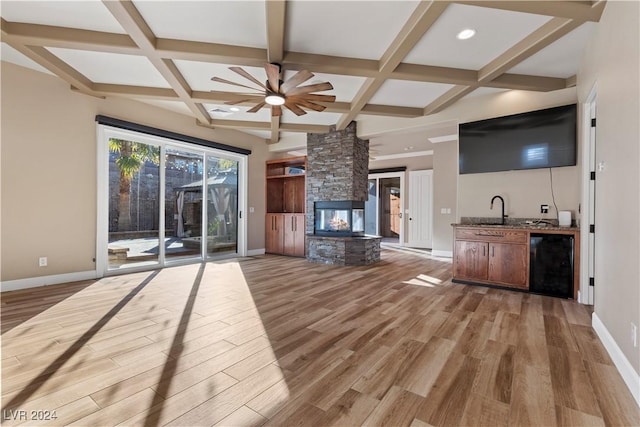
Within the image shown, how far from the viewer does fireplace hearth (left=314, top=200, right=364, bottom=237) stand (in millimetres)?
6070

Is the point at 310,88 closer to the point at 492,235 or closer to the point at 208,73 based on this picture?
the point at 208,73

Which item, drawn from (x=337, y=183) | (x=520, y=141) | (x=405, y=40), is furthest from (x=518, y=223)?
(x=337, y=183)

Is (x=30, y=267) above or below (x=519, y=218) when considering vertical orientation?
below

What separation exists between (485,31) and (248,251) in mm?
6200

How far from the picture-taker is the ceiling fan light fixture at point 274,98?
3723mm

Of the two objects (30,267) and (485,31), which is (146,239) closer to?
(30,267)

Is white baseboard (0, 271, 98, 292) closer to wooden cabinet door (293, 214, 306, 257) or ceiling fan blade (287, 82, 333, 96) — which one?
wooden cabinet door (293, 214, 306, 257)

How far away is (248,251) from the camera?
23.5 feet

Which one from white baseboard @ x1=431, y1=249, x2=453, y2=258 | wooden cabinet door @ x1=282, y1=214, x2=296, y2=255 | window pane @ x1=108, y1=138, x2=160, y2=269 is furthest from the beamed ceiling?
white baseboard @ x1=431, y1=249, x2=453, y2=258

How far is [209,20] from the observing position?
2.82 metres

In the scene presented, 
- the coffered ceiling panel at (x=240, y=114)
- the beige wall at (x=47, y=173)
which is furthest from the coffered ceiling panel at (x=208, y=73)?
the beige wall at (x=47, y=173)

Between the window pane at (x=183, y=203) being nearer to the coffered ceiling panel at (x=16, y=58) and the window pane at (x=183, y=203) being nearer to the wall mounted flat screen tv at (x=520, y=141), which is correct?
the coffered ceiling panel at (x=16, y=58)

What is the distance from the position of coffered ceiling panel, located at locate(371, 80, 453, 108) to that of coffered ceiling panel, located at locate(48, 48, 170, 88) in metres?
3.27

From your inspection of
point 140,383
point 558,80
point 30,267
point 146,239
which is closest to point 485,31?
point 558,80
